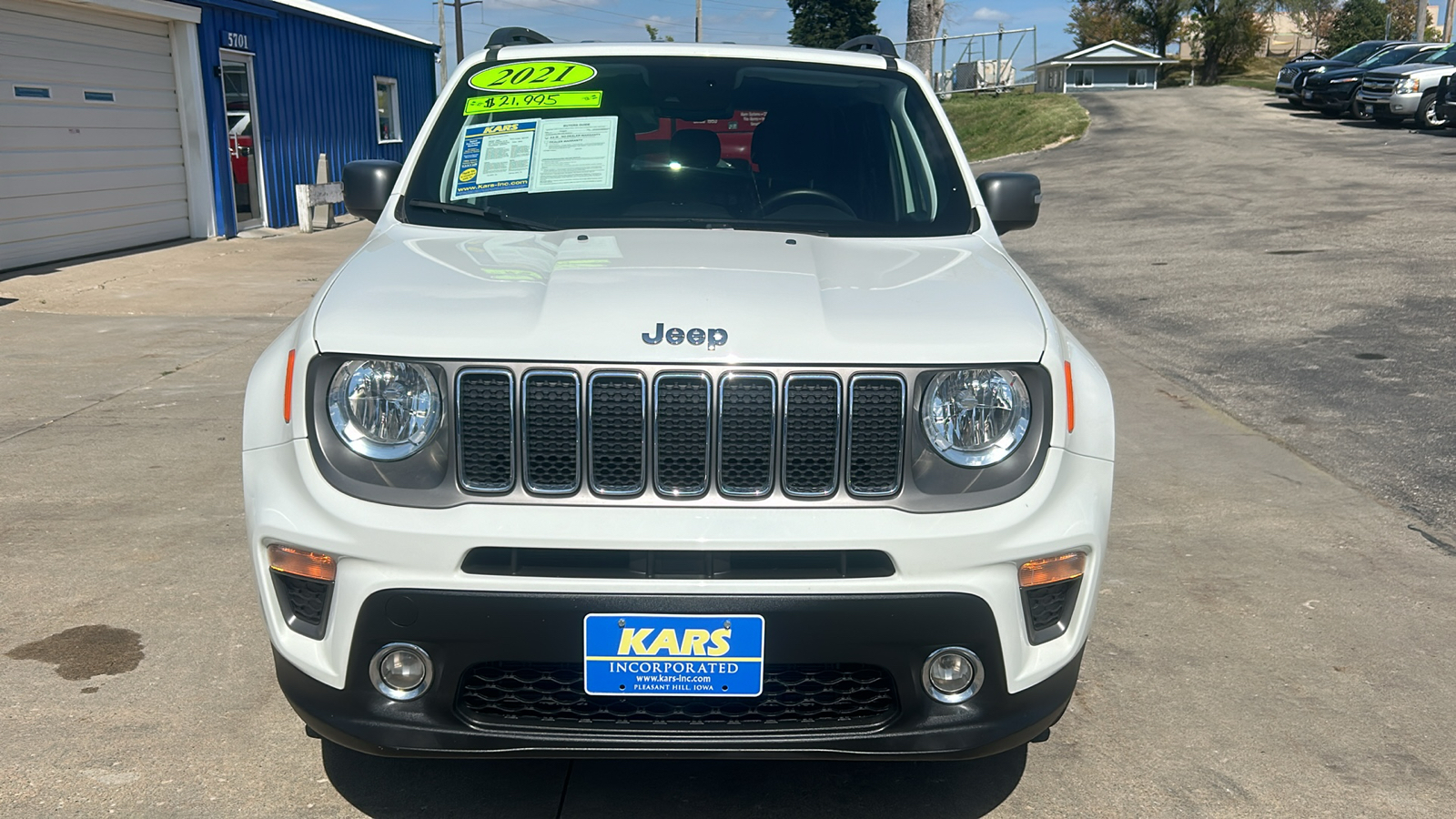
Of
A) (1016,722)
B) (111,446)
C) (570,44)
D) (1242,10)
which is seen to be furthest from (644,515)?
(1242,10)

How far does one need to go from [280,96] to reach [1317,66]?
77.9 ft

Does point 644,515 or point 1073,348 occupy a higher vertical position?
point 1073,348

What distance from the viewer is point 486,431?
2.47 m

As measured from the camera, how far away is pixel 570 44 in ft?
13.8

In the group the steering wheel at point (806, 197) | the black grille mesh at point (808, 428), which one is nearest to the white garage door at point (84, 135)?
the steering wheel at point (806, 197)

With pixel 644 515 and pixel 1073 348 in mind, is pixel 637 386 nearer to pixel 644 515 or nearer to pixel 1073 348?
pixel 644 515

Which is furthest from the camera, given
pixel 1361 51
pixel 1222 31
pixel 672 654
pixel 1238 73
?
pixel 1238 73

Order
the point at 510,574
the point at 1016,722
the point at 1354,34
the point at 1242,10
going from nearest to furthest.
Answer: the point at 510,574 → the point at 1016,722 → the point at 1242,10 → the point at 1354,34

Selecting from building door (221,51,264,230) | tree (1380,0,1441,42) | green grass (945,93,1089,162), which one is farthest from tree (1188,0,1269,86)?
building door (221,51,264,230)

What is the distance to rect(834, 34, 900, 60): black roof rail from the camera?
4.37 meters

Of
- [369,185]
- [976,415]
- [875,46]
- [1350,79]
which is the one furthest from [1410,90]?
[976,415]

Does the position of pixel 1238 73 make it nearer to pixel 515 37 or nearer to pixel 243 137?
pixel 243 137

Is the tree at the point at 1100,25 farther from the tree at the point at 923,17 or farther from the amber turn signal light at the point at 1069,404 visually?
the amber turn signal light at the point at 1069,404

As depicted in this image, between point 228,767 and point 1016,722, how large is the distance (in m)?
1.88
